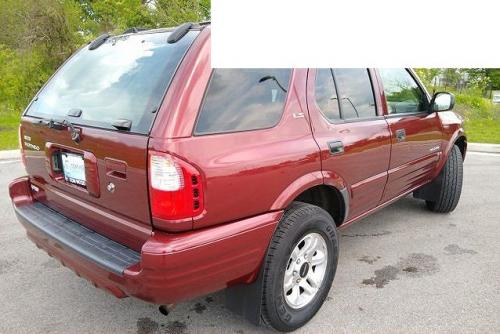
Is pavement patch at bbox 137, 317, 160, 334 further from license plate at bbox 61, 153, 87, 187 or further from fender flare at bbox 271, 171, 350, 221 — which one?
fender flare at bbox 271, 171, 350, 221

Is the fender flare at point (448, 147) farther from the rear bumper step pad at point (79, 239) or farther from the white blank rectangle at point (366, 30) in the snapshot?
the rear bumper step pad at point (79, 239)

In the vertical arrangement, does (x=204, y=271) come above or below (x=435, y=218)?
above

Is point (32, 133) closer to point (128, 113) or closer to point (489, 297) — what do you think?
point (128, 113)

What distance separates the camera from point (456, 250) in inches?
144

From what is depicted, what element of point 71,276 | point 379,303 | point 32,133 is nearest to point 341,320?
point 379,303

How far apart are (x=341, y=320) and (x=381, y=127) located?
140 cm

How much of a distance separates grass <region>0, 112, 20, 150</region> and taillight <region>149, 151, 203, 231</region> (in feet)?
23.4

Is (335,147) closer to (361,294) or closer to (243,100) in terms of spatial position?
(243,100)

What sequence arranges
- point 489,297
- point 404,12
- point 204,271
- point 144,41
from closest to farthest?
point 404,12, point 204,271, point 144,41, point 489,297

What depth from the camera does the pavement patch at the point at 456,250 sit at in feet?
11.8

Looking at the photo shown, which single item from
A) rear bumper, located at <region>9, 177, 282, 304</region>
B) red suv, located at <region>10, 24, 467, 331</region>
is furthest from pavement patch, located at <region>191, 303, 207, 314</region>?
rear bumper, located at <region>9, 177, 282, 304</region>

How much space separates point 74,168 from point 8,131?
8780 mm

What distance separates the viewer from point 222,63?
1729mm

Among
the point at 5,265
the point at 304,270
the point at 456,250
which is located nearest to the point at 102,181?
the point at 304,270
